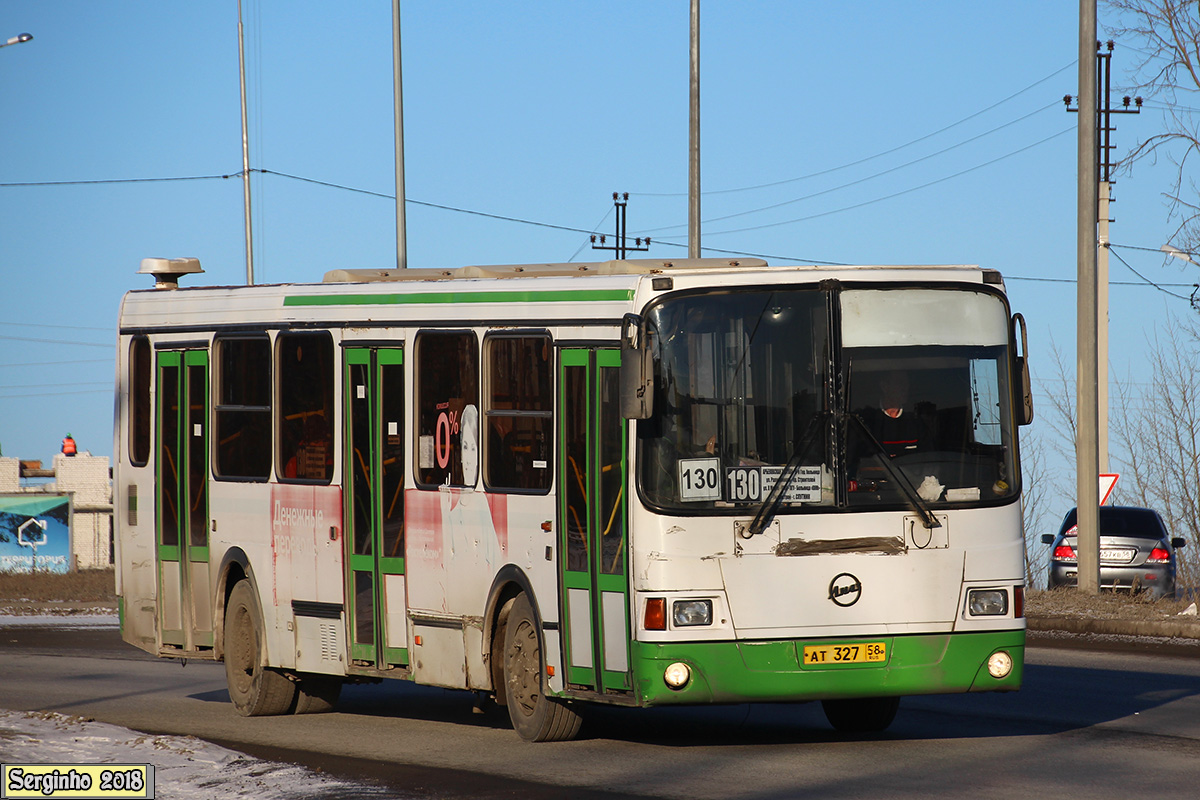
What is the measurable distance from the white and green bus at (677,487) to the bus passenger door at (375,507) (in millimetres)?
21

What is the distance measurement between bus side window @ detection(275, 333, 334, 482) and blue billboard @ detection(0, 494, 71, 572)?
7768 centimetres

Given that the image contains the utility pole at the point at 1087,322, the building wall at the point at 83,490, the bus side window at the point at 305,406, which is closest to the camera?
the bus side window at the point at 305,406

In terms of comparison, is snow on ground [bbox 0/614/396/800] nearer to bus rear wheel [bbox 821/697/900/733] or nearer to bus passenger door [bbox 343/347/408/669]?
bus passenger door [bbox 343/347/408/669]

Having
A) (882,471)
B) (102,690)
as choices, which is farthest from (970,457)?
(102,690)

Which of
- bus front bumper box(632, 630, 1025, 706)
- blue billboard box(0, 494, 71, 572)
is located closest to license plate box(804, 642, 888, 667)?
bus front bumper box(632, 630, 1025, 706)

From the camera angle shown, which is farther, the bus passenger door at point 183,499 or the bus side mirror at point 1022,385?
the bus passenger door at point 183,499

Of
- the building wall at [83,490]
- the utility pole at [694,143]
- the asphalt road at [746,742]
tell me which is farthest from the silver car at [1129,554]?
the building wall at [83,490]

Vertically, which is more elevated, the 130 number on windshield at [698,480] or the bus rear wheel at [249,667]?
the 130 number on windshield at [698,480]

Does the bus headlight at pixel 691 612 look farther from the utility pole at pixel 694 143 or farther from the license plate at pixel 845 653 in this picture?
the utility pole at pixel 694 143

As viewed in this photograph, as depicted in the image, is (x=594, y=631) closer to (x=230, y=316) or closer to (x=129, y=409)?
(x=230, y=316)

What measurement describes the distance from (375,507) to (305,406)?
1.18 meters

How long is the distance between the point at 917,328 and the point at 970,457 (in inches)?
33.1

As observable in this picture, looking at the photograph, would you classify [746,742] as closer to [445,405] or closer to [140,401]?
[445,405]

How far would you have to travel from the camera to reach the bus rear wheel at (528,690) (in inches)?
449
